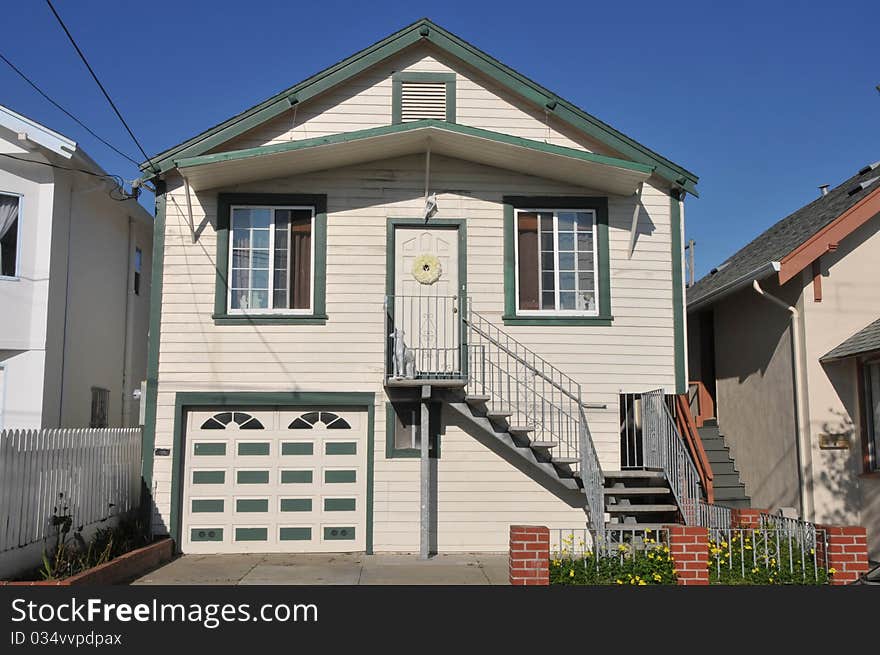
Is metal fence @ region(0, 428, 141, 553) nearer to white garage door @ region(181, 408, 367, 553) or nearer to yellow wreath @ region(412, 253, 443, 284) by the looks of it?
white garage door @ region(181, 408, 367, 553)

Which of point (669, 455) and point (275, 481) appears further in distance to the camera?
point (275, 481)

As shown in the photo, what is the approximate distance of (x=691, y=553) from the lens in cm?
953

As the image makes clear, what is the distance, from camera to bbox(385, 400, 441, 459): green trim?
527 inches

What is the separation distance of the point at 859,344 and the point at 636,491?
384 cm

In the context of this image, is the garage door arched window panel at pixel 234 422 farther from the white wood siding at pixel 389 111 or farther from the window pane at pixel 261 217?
the white wood siding at pixel 389 111

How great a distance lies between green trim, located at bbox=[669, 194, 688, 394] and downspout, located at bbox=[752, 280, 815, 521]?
3.79 ft

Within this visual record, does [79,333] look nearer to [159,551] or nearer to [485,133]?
[159,551]

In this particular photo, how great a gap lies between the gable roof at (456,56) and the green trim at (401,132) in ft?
2.43

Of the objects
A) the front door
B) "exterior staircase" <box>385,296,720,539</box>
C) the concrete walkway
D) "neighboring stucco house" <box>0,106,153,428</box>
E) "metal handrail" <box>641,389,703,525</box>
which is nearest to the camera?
the concrete walkway

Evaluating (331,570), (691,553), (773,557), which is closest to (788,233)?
(773,557)

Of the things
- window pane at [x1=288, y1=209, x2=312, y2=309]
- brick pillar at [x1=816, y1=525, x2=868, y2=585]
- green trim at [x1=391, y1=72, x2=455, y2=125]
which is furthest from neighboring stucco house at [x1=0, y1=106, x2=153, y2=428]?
brick pillar at [x1=816, y1=525, x2=868, y2=585]

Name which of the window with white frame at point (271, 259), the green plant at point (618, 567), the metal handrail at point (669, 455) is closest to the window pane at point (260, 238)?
the window with white frame at point (271, 259)

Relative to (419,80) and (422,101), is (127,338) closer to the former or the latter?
(422,101)

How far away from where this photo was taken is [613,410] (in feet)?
44.8
